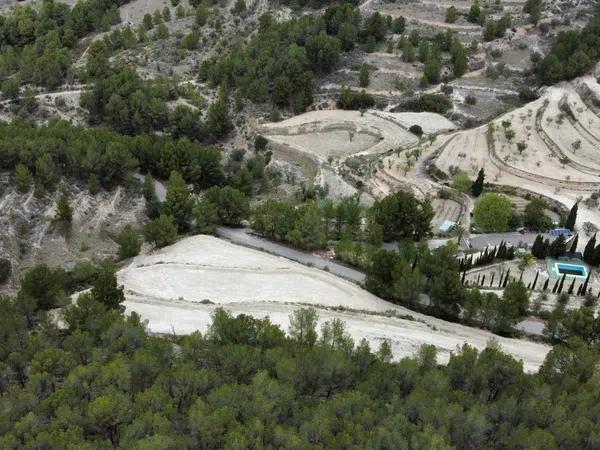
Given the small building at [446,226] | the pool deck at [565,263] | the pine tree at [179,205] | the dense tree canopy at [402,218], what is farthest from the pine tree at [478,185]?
the pine tree at [179,205]

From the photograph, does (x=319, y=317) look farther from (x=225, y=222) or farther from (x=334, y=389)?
(x=225, y=222)

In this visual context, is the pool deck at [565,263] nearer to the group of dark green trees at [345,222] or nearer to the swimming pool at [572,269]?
the swimming pool at [572,269]

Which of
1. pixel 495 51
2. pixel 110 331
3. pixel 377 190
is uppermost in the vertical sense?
pixel 495 51

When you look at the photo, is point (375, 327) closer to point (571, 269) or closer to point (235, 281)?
point (235, 281)

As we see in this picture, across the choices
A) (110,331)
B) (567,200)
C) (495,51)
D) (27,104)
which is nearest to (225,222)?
(110,331)

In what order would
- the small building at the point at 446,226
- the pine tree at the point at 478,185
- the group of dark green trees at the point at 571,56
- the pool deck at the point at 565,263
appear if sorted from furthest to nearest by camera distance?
the group of dark green trees at the point at 571,56 < the pine tree at the point at 478,185 < the small building at the point at 446,226 < the pool deck at the point at 565,263

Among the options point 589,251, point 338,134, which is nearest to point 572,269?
point 589,251
